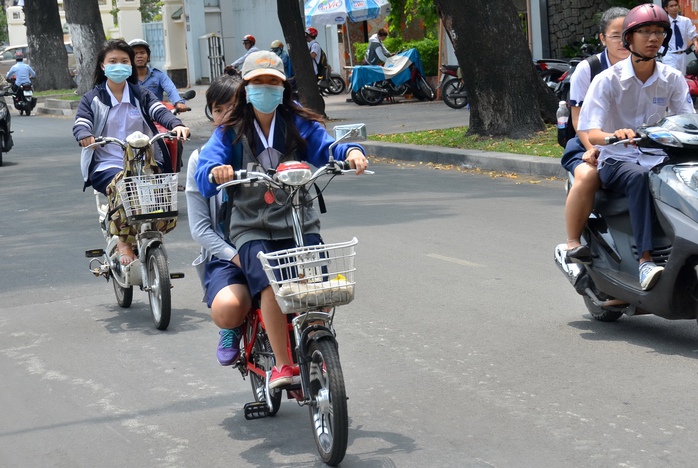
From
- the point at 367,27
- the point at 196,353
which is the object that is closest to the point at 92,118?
the point at 196,353

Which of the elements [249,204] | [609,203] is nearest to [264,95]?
[249,204]

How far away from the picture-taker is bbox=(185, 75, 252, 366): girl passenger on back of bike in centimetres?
471

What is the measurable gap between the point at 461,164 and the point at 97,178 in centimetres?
745

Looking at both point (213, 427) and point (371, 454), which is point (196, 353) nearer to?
point (213, 427)

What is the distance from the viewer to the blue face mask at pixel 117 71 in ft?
25.0

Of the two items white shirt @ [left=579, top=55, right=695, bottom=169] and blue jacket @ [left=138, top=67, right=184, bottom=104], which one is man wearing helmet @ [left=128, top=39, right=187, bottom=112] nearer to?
blue jacket @ [left=138, top=67, right=184, bottom=104]

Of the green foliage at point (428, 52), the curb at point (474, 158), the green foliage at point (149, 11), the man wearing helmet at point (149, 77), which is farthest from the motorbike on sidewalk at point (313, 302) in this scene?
the green foliage at point (149, 11)

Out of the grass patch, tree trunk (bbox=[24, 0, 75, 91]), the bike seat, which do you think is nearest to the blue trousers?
the bike seat

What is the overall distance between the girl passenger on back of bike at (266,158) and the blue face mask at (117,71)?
10.00ft

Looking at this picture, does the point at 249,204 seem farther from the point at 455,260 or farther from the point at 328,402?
the point at 455,260

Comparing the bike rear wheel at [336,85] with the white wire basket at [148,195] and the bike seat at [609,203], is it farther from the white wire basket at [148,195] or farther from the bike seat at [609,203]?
the bike seat at [609,203]

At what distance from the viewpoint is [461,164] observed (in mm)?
14461

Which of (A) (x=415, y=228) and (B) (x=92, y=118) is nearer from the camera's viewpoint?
(B) (x=92, y=118)

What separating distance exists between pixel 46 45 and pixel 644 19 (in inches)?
1298
